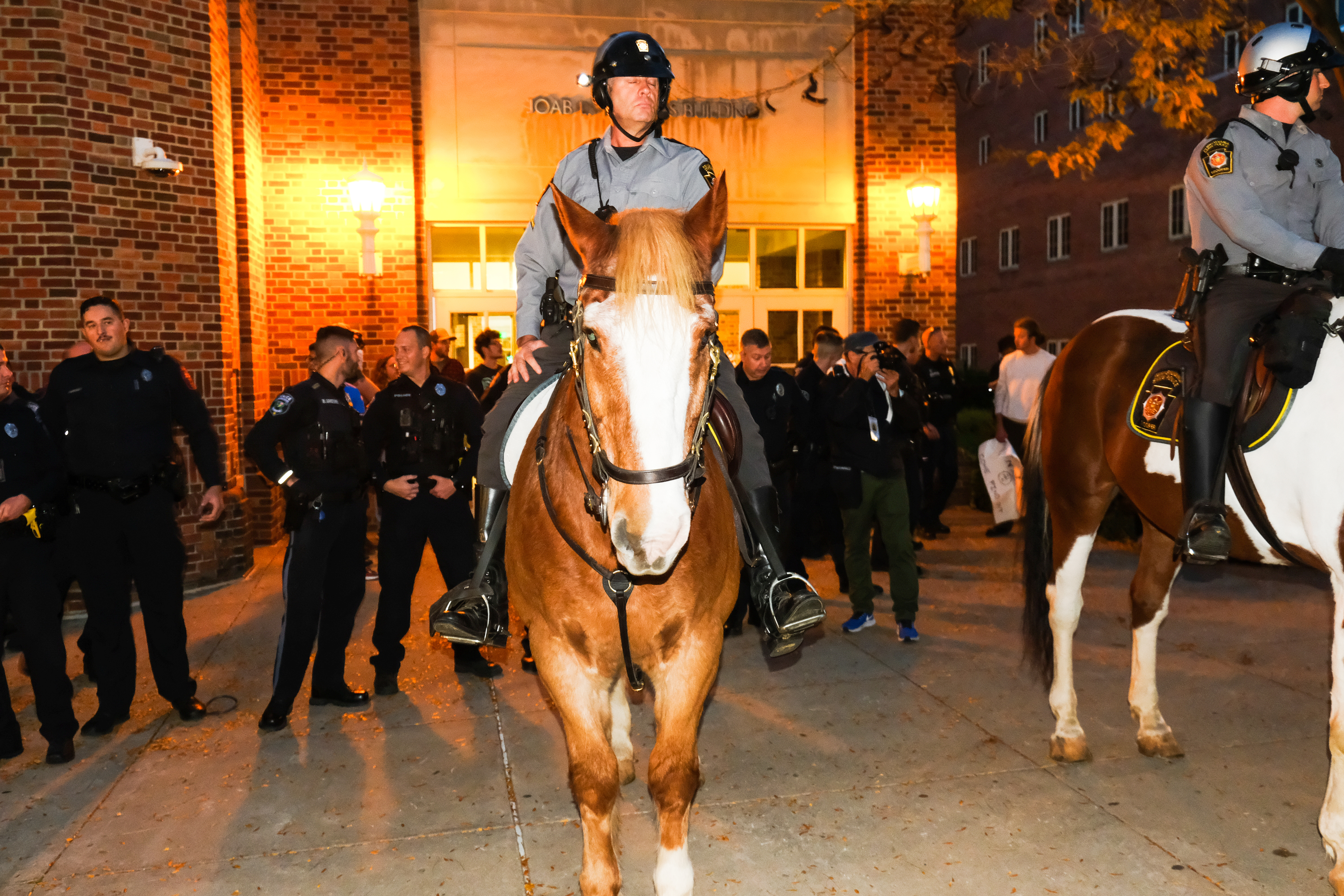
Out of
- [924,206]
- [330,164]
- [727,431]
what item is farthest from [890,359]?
[330,164]

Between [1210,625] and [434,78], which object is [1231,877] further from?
[434,78]

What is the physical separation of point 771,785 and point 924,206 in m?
10.1

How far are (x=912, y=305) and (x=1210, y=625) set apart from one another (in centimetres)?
718

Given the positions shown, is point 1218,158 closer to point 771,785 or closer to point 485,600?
point 771,785

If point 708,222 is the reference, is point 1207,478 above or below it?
below

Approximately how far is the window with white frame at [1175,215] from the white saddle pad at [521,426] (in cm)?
2594

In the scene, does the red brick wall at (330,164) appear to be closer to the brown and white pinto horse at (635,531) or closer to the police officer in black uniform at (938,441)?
the police officer in black uniform at (938,441)

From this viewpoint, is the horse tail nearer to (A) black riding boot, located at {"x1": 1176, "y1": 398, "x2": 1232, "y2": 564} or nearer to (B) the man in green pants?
(A) black riding boot, located at {"x1": 1176, "y1": 398, "x2": 1232, "y2": 564}

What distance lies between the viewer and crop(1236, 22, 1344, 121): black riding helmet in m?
4.10

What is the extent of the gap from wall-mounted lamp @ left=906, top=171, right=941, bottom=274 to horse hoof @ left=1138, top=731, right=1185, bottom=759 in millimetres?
9201

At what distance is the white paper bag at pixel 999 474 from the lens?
8.78m

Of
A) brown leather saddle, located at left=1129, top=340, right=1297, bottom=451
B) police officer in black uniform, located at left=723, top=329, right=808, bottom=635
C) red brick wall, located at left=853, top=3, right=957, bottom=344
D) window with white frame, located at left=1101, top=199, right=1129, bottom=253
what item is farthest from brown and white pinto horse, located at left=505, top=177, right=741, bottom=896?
window with white frame, located at left=1101, top=199, right=1129, bottom=253

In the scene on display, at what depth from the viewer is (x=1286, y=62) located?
4.14 meters

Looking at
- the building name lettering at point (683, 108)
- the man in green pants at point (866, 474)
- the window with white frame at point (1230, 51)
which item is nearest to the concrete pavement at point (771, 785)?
the man in green pants at point (866, 474)
